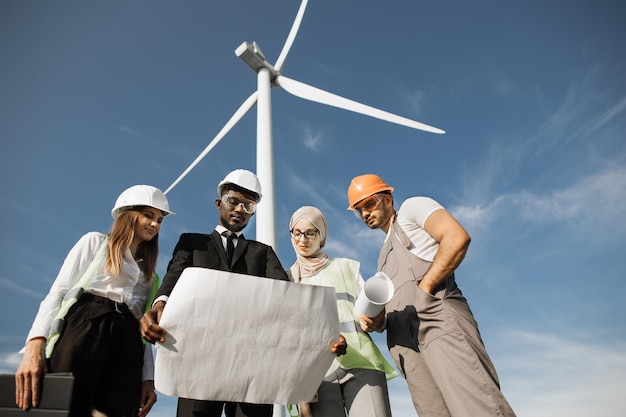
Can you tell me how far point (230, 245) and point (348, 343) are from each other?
60.3 inches

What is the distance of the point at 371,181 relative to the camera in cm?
512

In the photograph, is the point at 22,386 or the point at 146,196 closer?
the point at 22,386

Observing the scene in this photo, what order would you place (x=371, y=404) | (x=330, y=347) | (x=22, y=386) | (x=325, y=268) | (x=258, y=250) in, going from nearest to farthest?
(x=22, y=386), (x=330, y=347), (x=371, y=404), (x=258, y=250), (x=325, y=268)

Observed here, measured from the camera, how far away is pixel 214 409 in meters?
3.65

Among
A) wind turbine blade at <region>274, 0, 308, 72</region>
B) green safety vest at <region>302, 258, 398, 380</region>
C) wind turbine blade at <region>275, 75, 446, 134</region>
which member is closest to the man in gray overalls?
green safety vest at <region>302, 258, 398, 380</region>

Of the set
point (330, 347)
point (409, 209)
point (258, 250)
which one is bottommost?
point (330, 347)

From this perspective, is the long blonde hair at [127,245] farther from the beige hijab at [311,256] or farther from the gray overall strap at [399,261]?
the gray overall strap at [399,261]

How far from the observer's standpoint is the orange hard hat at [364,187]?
507 centimetres

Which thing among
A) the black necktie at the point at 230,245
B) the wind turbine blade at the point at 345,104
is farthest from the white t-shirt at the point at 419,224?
the wind turbine blade at the point at 345,104

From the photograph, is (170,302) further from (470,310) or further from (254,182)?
(470,310)

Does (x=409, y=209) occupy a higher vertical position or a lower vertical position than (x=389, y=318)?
higher

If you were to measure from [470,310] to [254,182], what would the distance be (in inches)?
97.9

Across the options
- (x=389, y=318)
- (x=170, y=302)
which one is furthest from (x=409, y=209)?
(x=170, y=302)

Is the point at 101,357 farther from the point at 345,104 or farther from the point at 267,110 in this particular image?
the point at 345,104
